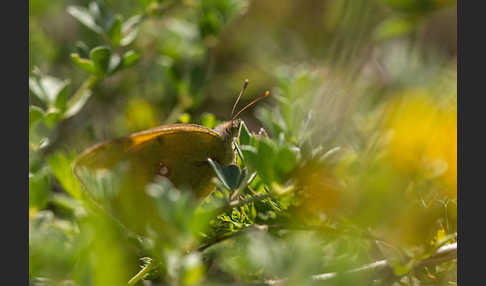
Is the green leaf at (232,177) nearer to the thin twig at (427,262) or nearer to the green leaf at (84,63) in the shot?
the thin twig at (427,262)

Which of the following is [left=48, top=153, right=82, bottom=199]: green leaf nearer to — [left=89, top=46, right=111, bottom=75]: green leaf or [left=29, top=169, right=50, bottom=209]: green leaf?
[left=29, top=169, right=50, bottom=209]: green leaf

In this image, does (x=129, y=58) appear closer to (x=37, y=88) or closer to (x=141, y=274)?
(x=37, y=88)

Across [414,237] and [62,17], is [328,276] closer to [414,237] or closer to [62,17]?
[414,237]

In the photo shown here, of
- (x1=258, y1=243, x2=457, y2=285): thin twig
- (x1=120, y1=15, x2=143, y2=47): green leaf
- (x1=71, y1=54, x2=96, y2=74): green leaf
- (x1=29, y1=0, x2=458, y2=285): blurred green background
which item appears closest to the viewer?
(x1=29, y1=0, x2=458, y2=285): blurred green background

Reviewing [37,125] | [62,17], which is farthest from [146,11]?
Answer: [62,17]

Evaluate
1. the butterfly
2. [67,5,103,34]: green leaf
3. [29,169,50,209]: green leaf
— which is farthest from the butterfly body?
[67,5,103,34]: green leaf

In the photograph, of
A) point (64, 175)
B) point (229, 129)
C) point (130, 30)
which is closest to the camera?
point (64, 175)

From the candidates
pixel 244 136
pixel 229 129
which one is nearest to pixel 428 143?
pixel 244 136
